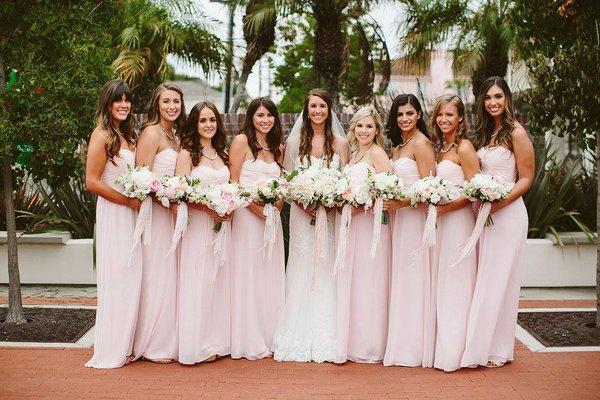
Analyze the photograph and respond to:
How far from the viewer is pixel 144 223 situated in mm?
5926

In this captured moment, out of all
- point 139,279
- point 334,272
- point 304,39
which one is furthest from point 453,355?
point 304,39

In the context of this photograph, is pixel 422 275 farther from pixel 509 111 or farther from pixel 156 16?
pixel 156 16

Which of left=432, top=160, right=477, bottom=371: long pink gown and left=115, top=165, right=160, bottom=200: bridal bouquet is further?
left=432, top=160, right=477, bottom=371: long pink gown

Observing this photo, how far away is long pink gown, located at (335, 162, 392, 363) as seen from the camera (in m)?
6.17

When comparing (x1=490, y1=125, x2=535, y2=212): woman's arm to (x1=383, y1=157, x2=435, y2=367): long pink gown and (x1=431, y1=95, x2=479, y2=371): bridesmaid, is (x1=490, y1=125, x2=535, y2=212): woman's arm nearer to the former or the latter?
(x1=431, y1=95, x2=479, y2=371): bridesmaid

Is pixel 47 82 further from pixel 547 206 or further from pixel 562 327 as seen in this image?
pixel 547 206

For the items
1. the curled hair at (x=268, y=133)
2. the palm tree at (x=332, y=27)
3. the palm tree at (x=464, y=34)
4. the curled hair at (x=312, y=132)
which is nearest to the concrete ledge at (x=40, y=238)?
the curled hair at (x=268, y=133)

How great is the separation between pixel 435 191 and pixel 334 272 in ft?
3.65

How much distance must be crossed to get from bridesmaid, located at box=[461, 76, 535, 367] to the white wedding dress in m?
1.24

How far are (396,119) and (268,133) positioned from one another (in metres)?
1.19

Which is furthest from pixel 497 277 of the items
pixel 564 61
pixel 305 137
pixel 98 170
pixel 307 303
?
pixel 98 170

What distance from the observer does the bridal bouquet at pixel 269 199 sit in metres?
5.91

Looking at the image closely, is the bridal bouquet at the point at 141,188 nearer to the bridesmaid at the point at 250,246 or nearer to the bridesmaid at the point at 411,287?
the bridesmaid at the point at 250,246

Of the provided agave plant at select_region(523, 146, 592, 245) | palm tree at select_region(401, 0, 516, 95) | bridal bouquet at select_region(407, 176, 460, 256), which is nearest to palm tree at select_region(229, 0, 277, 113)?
palm tree at select_region(401, 0, 516, 95)
